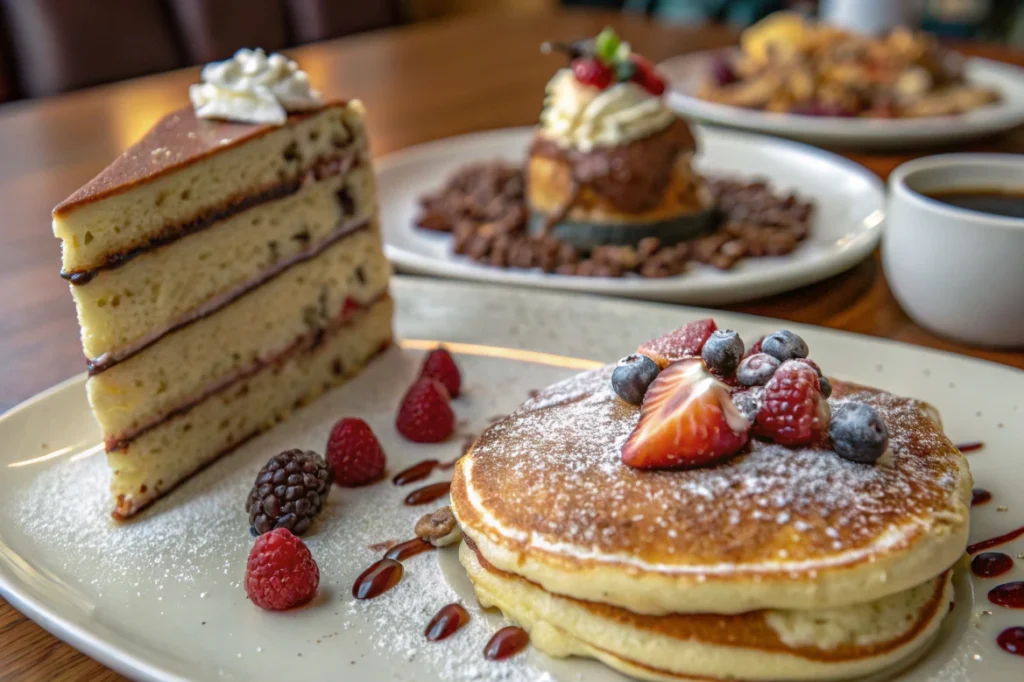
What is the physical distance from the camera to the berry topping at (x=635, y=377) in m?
1.46

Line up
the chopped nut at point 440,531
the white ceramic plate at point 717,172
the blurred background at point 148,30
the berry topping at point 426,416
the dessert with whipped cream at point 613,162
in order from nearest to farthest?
1. the chopped nut at point 440,531
2. the berry topping at point 426,416
3. the white ceramic plate at point 717,172
4. the dessert with whipped cream at point 613,162
5. the blurred background at point 148,30

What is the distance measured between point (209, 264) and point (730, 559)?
3.86ft

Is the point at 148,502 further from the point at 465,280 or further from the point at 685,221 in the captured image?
the point at 685,221

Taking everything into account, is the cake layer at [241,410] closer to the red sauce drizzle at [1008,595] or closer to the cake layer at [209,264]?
the cake layer at [209,264]

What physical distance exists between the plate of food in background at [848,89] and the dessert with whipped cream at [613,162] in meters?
0.88

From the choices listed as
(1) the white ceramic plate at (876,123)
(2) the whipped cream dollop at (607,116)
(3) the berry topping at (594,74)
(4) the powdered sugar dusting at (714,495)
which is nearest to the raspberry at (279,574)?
(4) the powdered sugar dusting at (714,495)

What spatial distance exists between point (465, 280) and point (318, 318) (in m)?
0.50

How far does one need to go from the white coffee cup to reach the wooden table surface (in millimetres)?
61

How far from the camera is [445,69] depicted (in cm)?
459

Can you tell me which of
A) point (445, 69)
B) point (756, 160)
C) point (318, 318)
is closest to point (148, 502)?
point (318, 318)

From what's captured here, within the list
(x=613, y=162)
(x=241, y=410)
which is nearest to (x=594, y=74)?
(x=613, y=162)

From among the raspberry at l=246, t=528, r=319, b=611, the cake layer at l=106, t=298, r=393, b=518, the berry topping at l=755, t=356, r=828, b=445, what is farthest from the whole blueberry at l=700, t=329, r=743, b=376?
the cake layer at l=106, t=298, r=393, b=518

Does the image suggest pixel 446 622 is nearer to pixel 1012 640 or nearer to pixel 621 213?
pixel 1012 640

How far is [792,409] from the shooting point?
1.32 m
